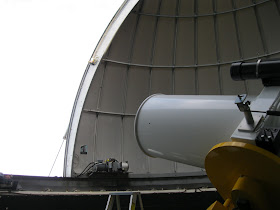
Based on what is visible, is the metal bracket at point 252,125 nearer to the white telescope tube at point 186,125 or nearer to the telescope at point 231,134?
the telescope at point 231,134

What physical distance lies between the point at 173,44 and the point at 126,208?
6.21 meters

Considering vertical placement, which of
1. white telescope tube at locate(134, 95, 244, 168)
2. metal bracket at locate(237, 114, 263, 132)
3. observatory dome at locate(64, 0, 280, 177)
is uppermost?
observatory dome at locate(64, 0, 280, 177)

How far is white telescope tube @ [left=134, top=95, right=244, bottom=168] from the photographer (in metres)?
3.53

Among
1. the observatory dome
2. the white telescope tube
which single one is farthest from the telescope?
the observatory dome

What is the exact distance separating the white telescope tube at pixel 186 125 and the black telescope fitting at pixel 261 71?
478 millimetres

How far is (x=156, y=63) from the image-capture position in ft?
36.9

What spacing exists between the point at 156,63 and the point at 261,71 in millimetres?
8362

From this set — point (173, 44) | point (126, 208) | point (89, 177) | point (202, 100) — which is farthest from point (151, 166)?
point (202, 100)

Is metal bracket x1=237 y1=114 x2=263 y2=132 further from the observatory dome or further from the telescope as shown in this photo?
the observatory dome

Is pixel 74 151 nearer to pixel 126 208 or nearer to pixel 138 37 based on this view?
pixel 126 208

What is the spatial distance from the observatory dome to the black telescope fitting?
7.50 metres

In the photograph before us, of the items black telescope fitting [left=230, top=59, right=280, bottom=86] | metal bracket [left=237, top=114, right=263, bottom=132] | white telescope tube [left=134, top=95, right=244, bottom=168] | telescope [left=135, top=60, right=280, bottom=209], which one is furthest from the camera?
white telescope tube [left=134, top=95, right=244, bottom=168]

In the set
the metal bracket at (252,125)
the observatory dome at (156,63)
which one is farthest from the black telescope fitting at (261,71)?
the observatory dome at (156,63)

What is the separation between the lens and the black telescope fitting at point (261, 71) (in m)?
2.93
